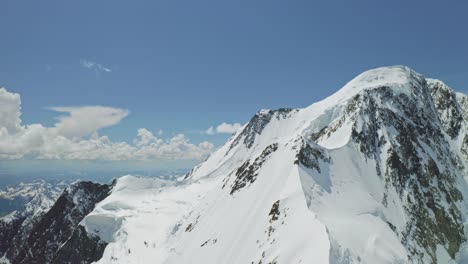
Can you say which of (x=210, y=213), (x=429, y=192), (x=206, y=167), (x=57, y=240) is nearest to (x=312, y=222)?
(x=210, y=213)

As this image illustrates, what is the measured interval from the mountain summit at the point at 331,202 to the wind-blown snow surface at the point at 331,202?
0.75 ft

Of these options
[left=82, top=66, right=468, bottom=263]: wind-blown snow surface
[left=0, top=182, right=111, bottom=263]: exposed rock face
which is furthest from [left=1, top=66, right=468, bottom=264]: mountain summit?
[left=0, top=182, right=111, bottom=263]: exposed rock face

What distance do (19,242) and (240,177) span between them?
4315 inches

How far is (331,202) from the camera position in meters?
46.0

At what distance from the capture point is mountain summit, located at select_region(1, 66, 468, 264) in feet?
124

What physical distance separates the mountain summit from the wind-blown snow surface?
0.23 meters

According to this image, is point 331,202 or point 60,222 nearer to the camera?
point 331,202

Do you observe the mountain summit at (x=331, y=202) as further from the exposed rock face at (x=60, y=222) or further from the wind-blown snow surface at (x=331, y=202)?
the exposed rock face at (x=60, y=222)

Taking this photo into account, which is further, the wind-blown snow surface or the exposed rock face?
the exposed rock face

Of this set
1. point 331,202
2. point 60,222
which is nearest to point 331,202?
point 331,202

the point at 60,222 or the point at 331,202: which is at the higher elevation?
the point at 331,202

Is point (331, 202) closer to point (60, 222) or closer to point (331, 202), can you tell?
point (331, 202)

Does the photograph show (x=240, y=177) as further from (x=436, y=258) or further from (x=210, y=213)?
(x=436, y=258)

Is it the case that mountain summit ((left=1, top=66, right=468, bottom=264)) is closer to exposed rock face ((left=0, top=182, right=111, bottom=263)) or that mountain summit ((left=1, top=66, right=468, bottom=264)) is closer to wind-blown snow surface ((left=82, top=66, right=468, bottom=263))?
wind-blown snow surface ((left=82, top=66, right=468, bottom=263))
